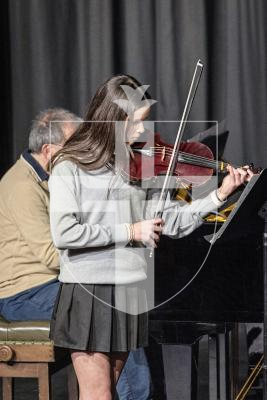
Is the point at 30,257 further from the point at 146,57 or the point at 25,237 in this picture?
the point at 146,57

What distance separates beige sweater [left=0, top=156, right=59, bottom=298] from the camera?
3.02 m

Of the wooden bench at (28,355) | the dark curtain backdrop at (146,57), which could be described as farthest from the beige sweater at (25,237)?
the dark curtain backdrop at (146,57)

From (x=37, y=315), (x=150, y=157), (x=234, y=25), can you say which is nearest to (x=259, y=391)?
(x=37, y=315)

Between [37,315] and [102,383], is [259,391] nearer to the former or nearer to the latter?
[37,315]

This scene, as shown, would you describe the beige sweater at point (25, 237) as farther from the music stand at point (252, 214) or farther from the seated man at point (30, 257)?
the music stand at point (252, 214)

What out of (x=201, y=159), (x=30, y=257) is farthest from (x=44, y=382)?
(x=201, y=159)

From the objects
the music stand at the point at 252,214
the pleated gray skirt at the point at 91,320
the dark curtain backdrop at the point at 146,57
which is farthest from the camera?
the dark curtain backdrop at the point at 146,57

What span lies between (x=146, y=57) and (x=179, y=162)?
1388 millimetres

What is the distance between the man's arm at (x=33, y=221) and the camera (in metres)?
3.01

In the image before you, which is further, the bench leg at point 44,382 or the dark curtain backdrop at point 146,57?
the dark curtain backdrop at point 146,57

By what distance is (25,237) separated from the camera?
9.93 ft

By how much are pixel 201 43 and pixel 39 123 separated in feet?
3.22

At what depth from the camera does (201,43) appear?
3.88m

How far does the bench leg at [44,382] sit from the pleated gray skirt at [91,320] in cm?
54
